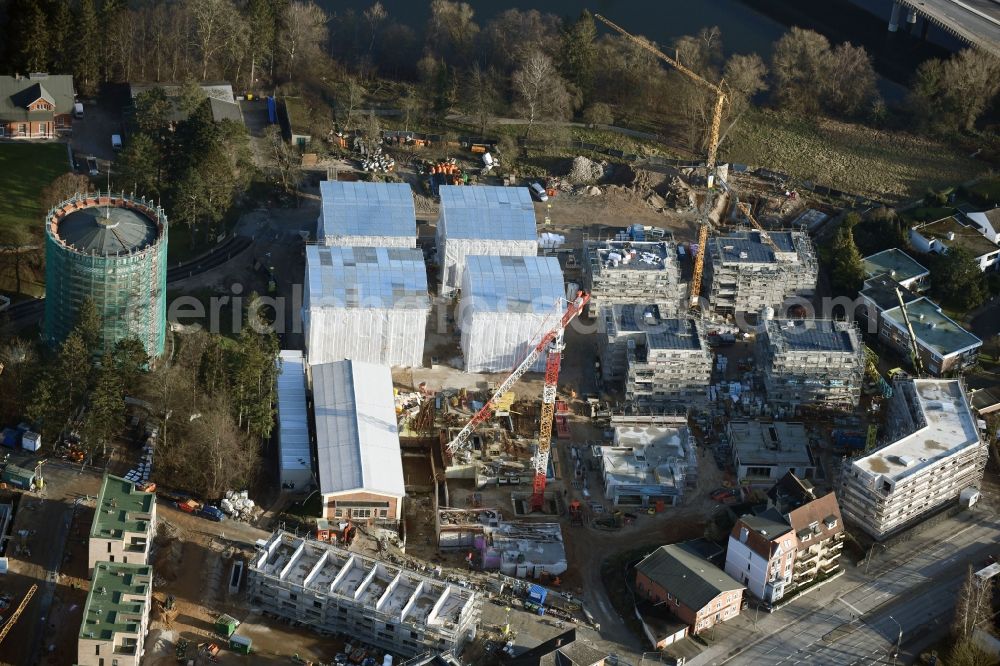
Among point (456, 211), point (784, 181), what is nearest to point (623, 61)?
point (784, 181)

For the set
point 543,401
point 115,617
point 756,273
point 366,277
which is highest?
point 756,273

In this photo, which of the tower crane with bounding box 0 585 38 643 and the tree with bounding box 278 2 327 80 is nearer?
the tower crane with bounding box 0 585 38 643

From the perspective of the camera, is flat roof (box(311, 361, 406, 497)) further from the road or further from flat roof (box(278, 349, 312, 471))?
the road

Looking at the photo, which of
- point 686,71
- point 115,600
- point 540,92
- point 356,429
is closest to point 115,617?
point 115,600

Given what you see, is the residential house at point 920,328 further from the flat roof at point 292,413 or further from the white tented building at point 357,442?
the flat roof at point 292,413

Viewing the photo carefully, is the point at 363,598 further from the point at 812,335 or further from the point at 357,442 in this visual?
the point at 812,335

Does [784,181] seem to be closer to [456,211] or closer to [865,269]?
[865,269]

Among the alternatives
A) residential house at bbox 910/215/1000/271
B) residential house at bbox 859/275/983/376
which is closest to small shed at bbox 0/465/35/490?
residential house at bbox 859/275/983/376
